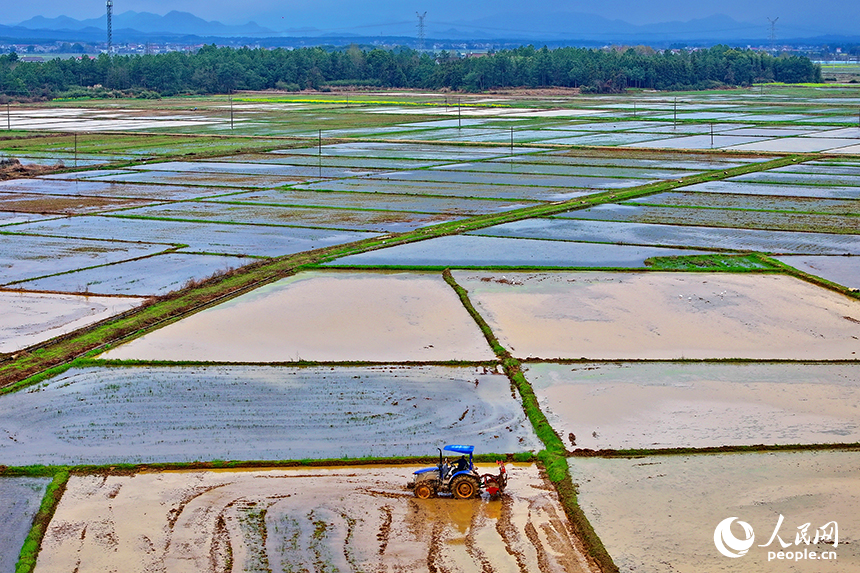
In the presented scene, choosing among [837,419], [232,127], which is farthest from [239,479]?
[232,127]

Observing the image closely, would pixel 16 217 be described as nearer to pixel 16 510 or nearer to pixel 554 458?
pixel 16 510

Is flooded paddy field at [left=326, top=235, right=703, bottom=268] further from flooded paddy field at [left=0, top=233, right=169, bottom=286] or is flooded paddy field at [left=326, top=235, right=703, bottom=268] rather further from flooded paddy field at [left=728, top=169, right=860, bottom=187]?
flooded paddy field at [left=728, top=169, right=860, bottom=187]

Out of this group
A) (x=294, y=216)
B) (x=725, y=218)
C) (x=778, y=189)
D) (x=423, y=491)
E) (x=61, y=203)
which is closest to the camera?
(x=423, y=491)

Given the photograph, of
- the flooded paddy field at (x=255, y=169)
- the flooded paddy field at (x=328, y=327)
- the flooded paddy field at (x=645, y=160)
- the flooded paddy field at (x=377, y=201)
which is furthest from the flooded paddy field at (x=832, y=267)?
the flooded paddy field at (x=255, y=169)

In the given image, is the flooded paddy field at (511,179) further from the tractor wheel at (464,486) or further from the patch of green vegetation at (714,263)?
the tractor wheel at (464,486)

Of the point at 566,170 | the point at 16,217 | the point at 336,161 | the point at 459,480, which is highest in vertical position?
the point at 336,161

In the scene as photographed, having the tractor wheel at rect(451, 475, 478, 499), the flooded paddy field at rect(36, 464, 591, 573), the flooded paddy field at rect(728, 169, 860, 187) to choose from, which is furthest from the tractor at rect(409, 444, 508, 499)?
the flooded paddy field at rect(728, 169, 860, 187)

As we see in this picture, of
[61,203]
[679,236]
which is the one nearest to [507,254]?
[679,236]
